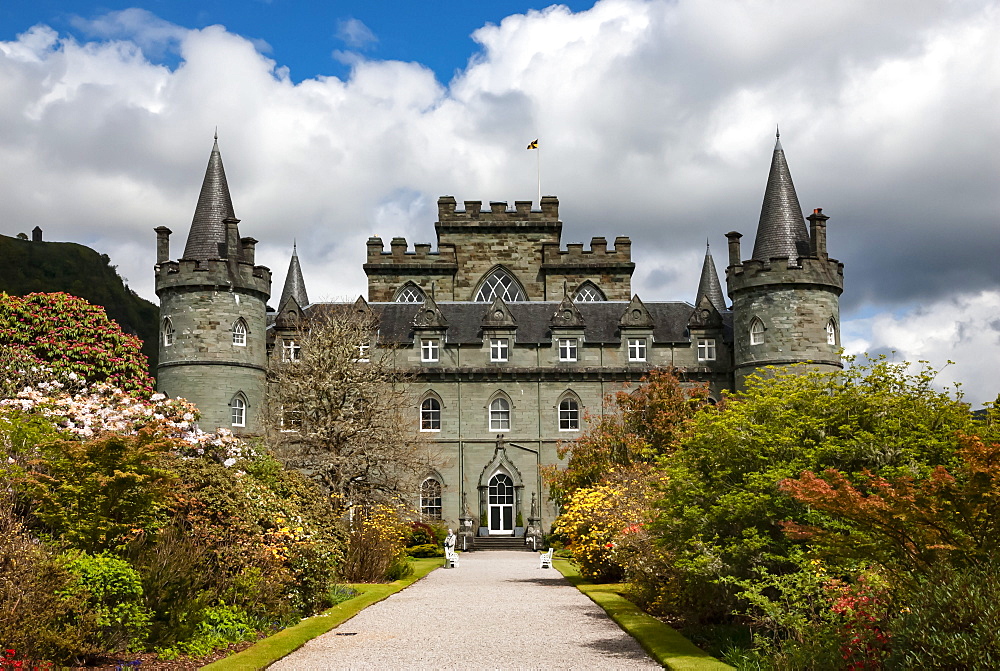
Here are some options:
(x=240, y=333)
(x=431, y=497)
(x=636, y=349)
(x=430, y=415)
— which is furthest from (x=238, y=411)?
(x=636, y=349)

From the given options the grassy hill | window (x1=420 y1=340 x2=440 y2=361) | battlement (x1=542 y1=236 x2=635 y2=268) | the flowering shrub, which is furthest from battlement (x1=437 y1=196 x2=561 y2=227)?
the grassy hill

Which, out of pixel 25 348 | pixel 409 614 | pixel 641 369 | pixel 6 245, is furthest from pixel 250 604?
pixel 6 245

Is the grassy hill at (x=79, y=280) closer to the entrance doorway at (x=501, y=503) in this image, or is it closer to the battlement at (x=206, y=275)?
the battlement at (x=206, y=275)

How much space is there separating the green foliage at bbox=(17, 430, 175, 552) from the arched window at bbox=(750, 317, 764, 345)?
3231 cm

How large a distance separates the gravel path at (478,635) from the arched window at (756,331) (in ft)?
70.2

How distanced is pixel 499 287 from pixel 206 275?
17798 mm

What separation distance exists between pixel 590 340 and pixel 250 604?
102 ft

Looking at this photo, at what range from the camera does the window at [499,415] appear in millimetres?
44719

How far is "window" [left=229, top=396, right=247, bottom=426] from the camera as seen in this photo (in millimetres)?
41219

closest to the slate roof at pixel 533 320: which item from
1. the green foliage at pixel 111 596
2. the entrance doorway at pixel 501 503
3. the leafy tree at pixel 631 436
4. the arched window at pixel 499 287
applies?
the arched window at pixel 499 287

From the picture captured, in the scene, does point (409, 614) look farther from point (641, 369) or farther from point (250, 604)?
point (641, 369)

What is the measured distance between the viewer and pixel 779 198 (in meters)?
43.7

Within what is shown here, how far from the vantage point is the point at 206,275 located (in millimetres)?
41188

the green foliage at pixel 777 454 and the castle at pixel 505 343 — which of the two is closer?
the green foliage at pixel 777 454
